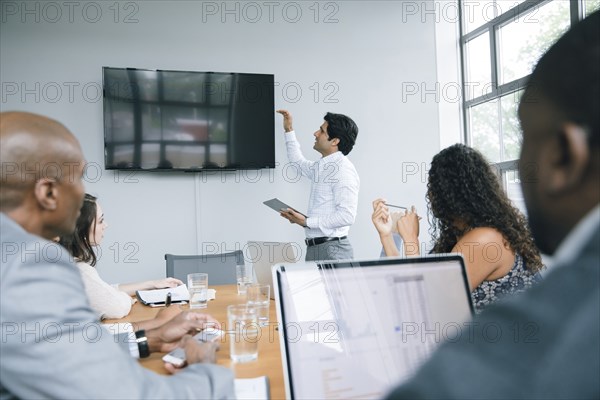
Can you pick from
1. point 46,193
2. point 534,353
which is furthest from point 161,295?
point 534,353

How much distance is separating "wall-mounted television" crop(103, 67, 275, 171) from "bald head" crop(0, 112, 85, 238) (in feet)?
10.7

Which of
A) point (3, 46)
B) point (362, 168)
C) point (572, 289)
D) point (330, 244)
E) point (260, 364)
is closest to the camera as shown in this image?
point (572, 289)

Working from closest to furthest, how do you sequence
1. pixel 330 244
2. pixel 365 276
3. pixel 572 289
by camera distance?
1. pixel 572 289
2. pixel 365 276
3. pixel 330 244

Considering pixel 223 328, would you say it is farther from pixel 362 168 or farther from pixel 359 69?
pixel 359 69

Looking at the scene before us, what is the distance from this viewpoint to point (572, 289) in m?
0.34

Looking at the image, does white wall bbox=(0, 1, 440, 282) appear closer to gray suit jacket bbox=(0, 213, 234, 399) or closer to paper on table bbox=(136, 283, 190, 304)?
Answer: paper on table bbox=(136, 283, 190, 304)

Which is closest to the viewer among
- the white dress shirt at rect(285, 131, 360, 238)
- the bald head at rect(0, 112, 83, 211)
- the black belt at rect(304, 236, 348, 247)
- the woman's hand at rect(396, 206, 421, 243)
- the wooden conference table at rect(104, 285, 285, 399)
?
the bald head at rect(0, 112, 83, 211)

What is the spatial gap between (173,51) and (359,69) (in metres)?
1.74

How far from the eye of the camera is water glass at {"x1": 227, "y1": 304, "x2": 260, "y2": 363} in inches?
49.0

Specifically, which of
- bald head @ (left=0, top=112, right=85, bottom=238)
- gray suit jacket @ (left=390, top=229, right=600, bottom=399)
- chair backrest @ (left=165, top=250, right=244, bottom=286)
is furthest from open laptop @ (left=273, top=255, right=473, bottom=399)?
chair backrest @ (left=165, top=250, right=244, bottom=286)

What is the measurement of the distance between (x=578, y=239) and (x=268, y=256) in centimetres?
180

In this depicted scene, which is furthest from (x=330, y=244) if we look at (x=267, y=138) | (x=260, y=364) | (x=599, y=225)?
(x=599, y=225)

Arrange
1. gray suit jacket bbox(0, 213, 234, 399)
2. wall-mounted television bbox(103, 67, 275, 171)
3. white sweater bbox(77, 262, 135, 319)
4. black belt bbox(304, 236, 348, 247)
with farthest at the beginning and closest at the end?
wall-mounted television bbox(103, 67, 275, 171)
black belt bbox(304, 236, 348, 247)
white sweater bbox(77, 262, 135, 319)
gray suit jacket bbox(0, 213, 234, 399)

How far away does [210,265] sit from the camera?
3.06m
